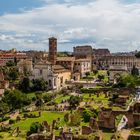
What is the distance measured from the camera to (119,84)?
5472 centimetres

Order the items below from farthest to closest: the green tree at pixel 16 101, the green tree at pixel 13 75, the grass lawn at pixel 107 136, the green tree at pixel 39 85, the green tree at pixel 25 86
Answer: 1. the green tree at pixel 13 75
2. the green tree at pixel 39 85
3. the green tree at pixel 25 86
4. the green tree at pixel 16 101
5. the grass lawn at pixel 107 136

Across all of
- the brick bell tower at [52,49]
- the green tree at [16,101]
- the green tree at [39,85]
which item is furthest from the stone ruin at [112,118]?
the brick bell tower at [52,49]

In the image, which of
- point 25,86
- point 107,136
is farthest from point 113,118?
point 25,86

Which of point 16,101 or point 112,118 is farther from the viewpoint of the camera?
point 16,101

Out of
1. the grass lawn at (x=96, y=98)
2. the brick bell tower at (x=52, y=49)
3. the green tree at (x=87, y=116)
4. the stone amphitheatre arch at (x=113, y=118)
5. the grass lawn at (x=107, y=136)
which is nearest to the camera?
the grass lawn at (x=107, y=136)

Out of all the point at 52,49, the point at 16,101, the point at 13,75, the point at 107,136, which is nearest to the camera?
the point at 107,136


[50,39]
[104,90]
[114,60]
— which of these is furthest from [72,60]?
[114,60]

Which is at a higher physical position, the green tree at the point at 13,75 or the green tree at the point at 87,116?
the green tree at the point at 13,75

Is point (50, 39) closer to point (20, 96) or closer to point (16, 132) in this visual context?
point (20, 96)

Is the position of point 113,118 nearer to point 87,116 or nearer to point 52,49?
point 87,116

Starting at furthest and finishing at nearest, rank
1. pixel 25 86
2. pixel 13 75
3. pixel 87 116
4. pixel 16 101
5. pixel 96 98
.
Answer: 1. pixel 13 75
2. pixel 25 86
3. pixel 96 98
4. pixel 16 101
5. pixel 87 116

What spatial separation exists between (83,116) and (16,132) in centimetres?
655

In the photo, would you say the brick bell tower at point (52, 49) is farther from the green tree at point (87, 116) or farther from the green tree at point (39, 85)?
the green tree at point (87, 116)

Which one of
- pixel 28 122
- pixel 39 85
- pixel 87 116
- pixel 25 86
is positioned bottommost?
pixel 28 122
